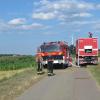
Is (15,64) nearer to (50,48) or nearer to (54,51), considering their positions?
(50,48)

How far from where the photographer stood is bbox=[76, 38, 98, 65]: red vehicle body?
5066 centimetres

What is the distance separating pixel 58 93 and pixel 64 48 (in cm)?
2629

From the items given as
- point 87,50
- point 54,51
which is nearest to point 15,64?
point 87,50

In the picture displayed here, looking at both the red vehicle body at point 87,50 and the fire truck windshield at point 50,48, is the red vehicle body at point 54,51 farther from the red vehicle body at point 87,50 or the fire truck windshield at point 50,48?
the red vehicle body at point 87,50

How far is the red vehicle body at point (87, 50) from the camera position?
1994 inches

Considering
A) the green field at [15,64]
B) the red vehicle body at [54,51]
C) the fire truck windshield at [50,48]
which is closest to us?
the red vehicle body at [54,51]

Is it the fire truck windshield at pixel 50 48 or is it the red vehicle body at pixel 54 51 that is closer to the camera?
the red vehicle body at pixel 54 51

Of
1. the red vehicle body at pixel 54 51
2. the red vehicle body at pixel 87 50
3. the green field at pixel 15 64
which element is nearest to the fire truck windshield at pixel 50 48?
the red vehicle body at pixel 54 51

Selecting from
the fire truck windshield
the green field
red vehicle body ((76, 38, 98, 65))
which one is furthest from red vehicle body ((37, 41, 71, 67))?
the green field

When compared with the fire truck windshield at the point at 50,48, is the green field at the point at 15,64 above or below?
below

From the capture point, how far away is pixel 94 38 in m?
50.9

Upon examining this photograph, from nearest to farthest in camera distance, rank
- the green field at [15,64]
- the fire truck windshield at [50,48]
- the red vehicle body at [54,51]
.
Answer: the red vehicle body at [54,51] < the fire truck windshield at [50,48] < the green field at [15,64]

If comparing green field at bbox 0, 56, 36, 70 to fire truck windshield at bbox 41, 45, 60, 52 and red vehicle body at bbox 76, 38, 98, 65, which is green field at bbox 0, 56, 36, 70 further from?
fire truck windshield at bbox 41, 45, 60, 52

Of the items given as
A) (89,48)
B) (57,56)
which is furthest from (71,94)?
(89,48)
